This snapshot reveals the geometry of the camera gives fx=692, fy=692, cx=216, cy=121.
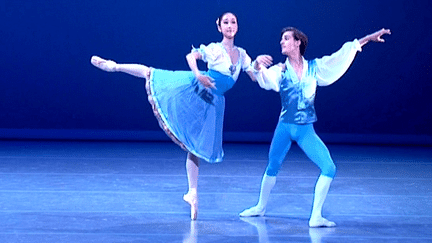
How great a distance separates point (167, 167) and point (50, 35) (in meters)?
2.55

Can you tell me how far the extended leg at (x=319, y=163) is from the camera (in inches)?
152

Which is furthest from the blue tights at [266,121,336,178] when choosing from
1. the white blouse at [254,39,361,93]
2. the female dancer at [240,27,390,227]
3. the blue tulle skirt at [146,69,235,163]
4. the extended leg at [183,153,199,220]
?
the extended leg at [183,153,199,220]

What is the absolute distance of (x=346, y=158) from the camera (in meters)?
6.89

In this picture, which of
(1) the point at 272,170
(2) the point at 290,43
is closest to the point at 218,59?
(2) the point at 290,43

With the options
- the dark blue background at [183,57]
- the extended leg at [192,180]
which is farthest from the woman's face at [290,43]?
the dark blue background at [183,57]

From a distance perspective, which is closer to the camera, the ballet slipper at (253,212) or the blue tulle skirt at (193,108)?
the blue tulle skirt at (193,108)

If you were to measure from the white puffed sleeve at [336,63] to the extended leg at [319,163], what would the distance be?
1.01 feet

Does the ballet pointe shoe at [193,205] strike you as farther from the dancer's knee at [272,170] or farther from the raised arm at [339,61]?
the raised arm at [339,61]

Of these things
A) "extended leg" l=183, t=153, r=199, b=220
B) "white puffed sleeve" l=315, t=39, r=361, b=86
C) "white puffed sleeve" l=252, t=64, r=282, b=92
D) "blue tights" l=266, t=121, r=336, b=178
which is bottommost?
"extended leg" l=183, t=153, r=199, b=220

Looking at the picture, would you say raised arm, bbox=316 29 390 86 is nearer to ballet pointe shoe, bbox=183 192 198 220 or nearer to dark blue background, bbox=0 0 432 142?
ballet pointe shoe, bbox=183 192 198 220

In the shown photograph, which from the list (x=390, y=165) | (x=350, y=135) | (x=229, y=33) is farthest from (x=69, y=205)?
(x=350, y=135)

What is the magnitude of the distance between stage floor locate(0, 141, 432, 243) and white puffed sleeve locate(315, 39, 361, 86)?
0.85 metres

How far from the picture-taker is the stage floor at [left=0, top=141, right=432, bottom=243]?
370cm

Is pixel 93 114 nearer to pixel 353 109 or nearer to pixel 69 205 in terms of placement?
pixel 353 109
